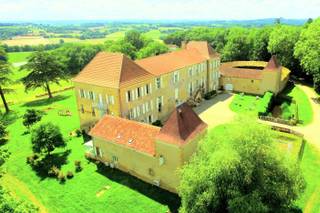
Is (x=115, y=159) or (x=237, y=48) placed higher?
(x=237, y=48)

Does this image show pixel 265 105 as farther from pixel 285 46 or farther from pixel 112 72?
pixel 285 46

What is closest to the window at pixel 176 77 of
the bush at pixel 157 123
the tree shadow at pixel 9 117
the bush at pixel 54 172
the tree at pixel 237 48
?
the bush at pixel 157 123

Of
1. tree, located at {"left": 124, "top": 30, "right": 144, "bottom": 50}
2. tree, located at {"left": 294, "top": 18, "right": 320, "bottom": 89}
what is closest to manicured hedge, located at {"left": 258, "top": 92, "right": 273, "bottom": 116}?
tree, located at {"left": 294, "top": 18, "right": 320, "bottom": 89}

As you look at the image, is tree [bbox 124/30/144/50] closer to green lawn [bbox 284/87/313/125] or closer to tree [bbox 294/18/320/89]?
green lawn [bbox 284/87/313/125]

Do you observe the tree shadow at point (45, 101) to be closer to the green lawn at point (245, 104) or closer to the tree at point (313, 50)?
the green lawn at point (245, 104)

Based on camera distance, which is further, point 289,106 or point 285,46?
point 285,46

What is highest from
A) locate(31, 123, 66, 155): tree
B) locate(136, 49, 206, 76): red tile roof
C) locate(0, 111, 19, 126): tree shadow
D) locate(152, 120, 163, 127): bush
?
locate(136, 49, 206, 76): red tile roof

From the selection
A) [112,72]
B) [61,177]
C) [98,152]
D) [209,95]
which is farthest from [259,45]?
[61,177]
